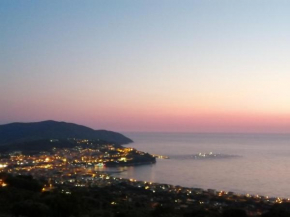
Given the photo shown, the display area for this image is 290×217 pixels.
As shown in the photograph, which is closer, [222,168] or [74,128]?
[222,168]

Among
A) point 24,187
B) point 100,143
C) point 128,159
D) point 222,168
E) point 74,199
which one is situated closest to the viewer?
point 74,199

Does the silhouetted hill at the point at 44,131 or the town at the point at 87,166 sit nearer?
the town at the point at 87,166

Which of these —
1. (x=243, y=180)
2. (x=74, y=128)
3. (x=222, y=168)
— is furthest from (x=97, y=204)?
(x=74, y=128)

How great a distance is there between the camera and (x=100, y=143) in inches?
2776

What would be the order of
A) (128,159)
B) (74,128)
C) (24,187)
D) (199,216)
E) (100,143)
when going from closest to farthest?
(199,216), (24,187), (128,159), (100,143), (74,128)

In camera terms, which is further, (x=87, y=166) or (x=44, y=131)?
(x=44, y=131)

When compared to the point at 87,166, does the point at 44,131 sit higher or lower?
higher

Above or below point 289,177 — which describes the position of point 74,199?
above

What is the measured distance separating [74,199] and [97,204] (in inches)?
132

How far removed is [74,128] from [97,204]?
275 feet

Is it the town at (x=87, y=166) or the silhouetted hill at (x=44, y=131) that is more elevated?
the silhouetted hill at (x=44, y=131)

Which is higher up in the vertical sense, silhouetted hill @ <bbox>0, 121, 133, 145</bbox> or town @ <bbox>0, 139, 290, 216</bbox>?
silhouetted hill @ <bbox>0, 121, 133, 145</bbox>

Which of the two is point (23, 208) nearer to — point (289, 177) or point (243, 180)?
point (243, 180)

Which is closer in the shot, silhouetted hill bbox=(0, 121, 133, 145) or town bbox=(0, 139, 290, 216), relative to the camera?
town bbox=(0, 139, 290, 216)
